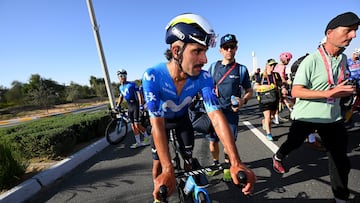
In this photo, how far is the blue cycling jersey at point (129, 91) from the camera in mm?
6348

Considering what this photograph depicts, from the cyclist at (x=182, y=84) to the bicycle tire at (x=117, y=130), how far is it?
519 centimetres

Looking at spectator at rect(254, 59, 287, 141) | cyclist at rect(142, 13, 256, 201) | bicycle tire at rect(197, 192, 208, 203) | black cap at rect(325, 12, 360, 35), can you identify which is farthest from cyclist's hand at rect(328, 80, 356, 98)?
spectator at rect(254, 59, 287, 141)

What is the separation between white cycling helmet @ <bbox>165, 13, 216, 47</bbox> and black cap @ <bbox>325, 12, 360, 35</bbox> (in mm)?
1404

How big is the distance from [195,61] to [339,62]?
1.77 meters

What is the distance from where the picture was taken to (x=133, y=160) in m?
4.96

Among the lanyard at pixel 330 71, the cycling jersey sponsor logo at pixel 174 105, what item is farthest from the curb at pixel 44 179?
the lanyard at pixel 330 71

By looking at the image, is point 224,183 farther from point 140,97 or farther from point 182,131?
point 140,97

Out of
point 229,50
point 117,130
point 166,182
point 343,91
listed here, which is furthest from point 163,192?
point 117,130

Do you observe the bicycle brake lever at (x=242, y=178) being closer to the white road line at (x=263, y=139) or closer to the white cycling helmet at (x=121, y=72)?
the white road line at (x=263, y=139)

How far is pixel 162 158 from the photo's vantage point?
1.48 meters

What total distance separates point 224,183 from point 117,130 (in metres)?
4.64

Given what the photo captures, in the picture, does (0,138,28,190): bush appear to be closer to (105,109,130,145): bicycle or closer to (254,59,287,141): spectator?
(105,109,130,145): bicycle

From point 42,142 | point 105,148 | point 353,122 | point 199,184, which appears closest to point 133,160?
point 105,148

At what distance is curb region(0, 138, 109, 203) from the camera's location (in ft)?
10.9
